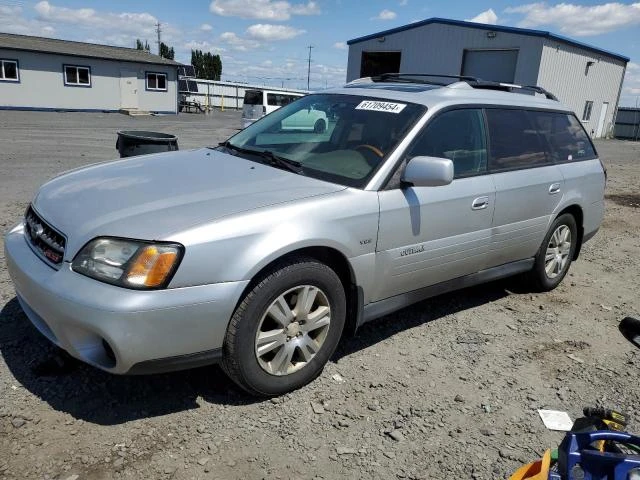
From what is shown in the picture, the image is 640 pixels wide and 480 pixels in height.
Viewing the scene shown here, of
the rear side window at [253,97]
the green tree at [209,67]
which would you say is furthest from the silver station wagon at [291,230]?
the green tree at [209,67]

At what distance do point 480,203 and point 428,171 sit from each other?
84 centimetres

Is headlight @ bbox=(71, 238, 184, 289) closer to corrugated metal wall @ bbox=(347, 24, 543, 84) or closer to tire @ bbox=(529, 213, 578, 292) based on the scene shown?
tire @ bbox=(529, 213, 578, 292)

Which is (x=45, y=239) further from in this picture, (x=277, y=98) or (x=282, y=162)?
(x=277, y=98)

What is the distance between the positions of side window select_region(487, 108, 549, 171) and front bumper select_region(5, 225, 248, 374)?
2438mm

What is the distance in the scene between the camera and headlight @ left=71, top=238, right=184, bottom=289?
2.39 meters

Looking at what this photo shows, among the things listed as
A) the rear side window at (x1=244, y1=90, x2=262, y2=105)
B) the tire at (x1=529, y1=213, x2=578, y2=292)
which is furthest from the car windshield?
the rear side window at (x1=244, y1=90, x2=262, y2=105)

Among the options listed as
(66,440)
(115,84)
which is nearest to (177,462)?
(66,440)

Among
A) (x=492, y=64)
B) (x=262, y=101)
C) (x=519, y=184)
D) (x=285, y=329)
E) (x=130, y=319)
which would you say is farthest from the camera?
(x=492, y=64)

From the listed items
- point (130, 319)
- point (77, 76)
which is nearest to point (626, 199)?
point (130, 319)

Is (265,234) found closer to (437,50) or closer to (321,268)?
(321,268)

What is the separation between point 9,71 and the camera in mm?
25875

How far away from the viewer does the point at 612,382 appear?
11.5 feet

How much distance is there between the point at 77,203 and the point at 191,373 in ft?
3.93

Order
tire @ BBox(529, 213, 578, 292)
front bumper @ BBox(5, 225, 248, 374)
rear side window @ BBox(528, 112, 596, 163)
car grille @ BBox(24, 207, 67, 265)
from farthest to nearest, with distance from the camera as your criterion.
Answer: tire @ BBox(529, 213, 578, 292)
rear side window @ BBox(528, 112, 596, 163)
car grille @ BBox(24, 207, 67, 265)
front bumper @ BBox(5, 225, 248, 374)
